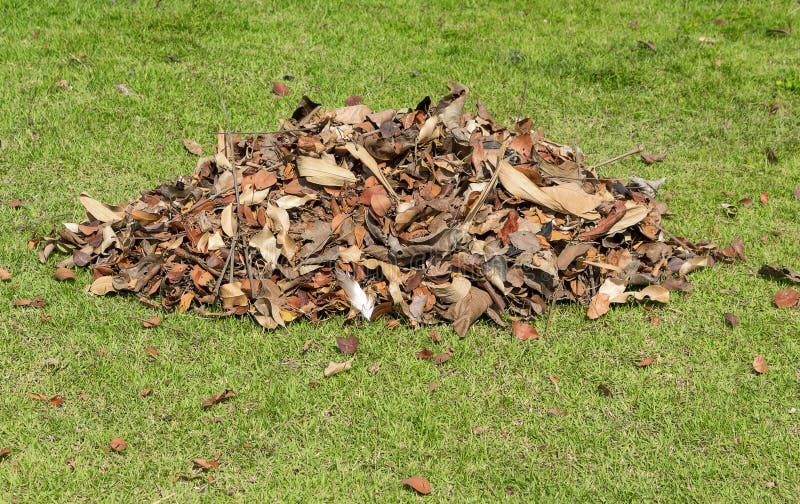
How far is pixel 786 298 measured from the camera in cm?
472

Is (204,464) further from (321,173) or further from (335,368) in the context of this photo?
(321,173)

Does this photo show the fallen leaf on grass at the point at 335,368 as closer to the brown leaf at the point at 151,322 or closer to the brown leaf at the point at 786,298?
the brown leaf at the point at 151,322

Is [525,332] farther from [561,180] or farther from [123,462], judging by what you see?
[123,462]

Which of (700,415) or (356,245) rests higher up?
(356,245)

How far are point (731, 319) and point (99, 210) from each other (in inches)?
163

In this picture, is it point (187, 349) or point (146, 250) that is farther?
point (146, 250)

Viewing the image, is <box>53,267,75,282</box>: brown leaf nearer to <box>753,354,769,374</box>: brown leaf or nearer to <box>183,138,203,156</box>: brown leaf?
<box>183,138,203,156</box>: brown leaf

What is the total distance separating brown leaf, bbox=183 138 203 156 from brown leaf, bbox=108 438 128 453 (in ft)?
9.65

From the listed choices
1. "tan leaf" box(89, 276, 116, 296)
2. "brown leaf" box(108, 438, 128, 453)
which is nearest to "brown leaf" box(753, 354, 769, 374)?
"brown leaf" box(108, 438, 128, 453)

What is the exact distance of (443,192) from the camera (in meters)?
4.89

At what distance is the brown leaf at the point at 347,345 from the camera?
4.27 metres

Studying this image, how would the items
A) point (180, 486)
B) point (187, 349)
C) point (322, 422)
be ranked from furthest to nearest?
point (187, 349) < point (322, 422) < point (180, 486)

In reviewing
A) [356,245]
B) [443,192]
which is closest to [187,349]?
[356,245]

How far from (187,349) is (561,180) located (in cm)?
263
